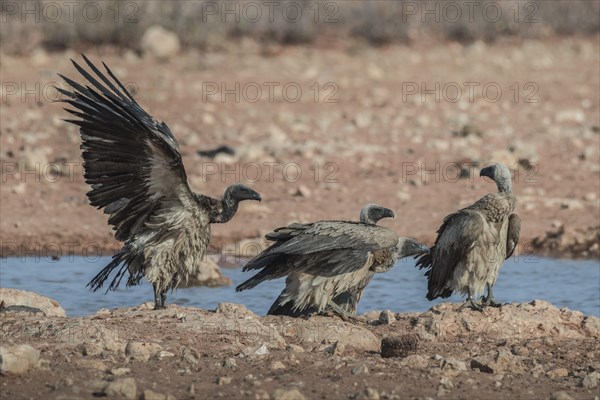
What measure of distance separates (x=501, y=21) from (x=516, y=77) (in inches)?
171

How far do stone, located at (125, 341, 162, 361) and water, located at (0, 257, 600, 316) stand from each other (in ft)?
9.92

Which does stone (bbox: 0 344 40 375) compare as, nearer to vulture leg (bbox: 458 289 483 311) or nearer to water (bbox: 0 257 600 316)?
vulture leg (bbox: 458 289 483 311)

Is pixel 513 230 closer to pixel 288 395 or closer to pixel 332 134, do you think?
pixel 288 395

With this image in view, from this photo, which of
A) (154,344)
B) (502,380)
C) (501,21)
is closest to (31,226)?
(154,344)

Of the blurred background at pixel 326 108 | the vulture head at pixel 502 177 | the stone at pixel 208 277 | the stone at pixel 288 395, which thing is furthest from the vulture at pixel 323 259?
the blurred background at pixel 326 108

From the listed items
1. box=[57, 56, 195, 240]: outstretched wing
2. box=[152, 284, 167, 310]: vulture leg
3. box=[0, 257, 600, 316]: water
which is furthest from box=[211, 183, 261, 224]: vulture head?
box=[0, 257, 600, 316]: water

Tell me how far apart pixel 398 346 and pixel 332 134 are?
30.4 feet

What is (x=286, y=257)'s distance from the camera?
8.41m

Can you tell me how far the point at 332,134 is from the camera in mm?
16406

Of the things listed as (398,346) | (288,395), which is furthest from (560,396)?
(288,395)

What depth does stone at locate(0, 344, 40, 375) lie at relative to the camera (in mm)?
6266

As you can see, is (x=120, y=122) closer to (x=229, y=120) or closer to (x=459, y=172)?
(x=459, y=172)

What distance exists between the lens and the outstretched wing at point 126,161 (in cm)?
818

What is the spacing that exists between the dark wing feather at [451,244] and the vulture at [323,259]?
28cm
